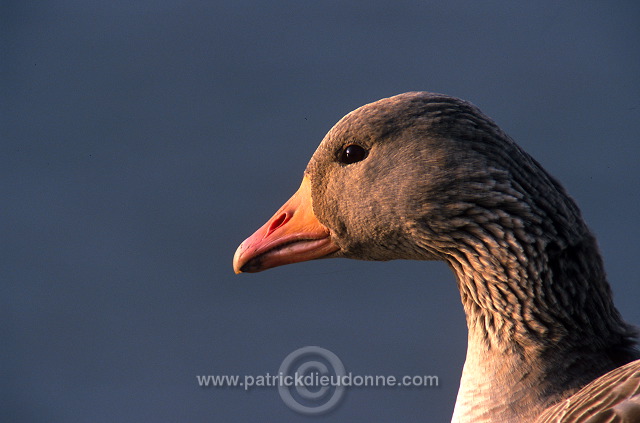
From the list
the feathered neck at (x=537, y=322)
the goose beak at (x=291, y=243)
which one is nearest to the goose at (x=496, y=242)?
the feathered neck at (x=537, y=322)

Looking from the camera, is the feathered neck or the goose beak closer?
the feathered neck

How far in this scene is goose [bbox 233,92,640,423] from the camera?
1.75 meters

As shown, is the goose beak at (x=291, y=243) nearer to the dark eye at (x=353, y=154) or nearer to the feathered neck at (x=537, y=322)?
the dark eye at (x=353, y=154)

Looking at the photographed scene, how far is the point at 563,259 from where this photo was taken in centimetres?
176

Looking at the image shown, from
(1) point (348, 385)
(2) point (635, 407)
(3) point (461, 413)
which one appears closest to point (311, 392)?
(1) point (348, 385)

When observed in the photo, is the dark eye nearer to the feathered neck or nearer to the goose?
the goose

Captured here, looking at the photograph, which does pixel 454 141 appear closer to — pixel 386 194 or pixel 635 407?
pixel 386 194
